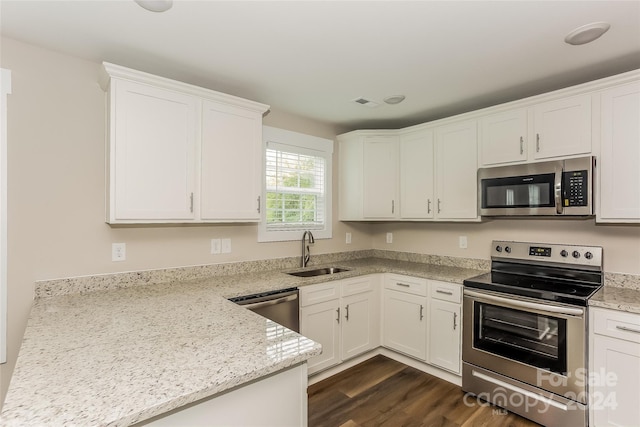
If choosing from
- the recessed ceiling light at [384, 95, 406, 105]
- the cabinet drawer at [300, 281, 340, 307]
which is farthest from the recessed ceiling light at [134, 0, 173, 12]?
the cabinet drawer at [300, 281, 340, 307]

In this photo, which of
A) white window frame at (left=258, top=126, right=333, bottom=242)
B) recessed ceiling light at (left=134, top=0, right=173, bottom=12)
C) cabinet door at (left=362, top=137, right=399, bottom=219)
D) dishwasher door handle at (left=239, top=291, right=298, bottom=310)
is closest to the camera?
recessed ceiling light at (left=134, top=0, right=173, bottom=12)

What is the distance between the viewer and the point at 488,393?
93.2 inches

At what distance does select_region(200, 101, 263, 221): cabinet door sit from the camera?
232 centimetres

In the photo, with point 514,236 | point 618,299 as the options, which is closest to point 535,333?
point 618,299

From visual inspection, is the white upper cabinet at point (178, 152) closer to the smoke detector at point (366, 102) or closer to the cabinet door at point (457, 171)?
the smoke detector at point (366, 102)

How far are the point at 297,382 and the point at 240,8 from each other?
1740 mm

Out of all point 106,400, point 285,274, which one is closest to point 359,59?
point 285,274

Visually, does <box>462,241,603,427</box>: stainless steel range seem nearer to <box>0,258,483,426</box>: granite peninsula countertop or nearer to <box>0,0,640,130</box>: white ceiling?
<box>0,0,640,130</box>: white ceiling

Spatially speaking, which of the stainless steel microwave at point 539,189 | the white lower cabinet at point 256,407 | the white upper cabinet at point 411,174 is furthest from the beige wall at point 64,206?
the white lower cabinet at point 256,407

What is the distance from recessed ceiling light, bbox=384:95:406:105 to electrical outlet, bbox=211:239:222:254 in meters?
1.89

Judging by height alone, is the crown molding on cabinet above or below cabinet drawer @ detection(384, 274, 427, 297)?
above

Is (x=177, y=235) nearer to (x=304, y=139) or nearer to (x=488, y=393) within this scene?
(x=304, y=139)

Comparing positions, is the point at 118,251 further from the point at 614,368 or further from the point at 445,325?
the point at 614,368

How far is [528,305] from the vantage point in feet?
7.13
